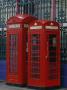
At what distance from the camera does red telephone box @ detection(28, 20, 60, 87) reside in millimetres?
9289

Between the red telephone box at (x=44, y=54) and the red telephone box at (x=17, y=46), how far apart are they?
0.31 metres

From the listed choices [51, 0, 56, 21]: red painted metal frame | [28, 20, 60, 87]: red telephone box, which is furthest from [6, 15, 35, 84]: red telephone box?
[51, 0, 56, 21]: red painted metal frame

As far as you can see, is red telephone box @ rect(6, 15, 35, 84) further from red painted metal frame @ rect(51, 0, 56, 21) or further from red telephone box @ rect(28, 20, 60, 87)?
red painted metal frame @ rect(51, 0, 56, 21)

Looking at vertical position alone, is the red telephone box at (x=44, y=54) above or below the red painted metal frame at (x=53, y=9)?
below

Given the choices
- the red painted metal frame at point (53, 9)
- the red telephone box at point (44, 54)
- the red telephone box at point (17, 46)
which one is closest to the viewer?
the red telephone box at point (44, 54)

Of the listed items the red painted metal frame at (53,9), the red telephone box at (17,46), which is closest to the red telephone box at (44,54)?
the red telephone box at (17,46)

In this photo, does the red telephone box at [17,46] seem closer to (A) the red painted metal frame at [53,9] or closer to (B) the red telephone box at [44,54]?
(B) the red telephone box at [44,54]

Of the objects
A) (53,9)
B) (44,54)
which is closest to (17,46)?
(44,54)

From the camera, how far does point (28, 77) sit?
31.8 ft

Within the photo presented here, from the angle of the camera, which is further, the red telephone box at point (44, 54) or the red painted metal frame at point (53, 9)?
the red painted metal frame at point (53, 9)

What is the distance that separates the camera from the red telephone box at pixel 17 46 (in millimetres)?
9844

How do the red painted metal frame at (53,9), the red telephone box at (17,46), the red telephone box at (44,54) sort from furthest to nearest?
the red painted metal frame at (53,9), the red telephone box at (17,46), the red telephone box at (44,54)

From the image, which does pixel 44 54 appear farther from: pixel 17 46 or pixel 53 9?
pixel 53 9

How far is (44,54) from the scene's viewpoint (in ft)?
30.4
